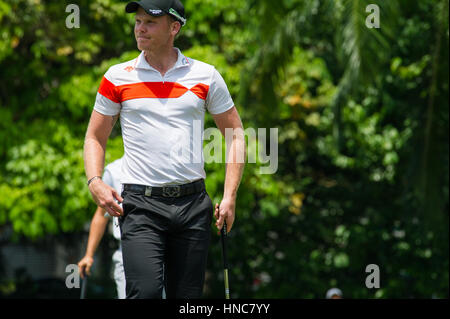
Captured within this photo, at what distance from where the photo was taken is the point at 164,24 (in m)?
3.68

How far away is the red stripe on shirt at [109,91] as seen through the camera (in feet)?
11.9

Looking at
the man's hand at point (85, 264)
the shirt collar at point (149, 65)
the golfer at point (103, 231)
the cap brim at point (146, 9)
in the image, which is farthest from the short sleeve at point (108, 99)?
the man's hand at point (85, 264)

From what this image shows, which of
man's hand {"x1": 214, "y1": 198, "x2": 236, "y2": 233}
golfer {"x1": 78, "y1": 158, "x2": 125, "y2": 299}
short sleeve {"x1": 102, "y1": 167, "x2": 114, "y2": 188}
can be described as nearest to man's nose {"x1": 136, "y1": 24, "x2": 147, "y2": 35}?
man's hand {"x1": 214, "y1": 198, "x2": 236, "y2": 233}

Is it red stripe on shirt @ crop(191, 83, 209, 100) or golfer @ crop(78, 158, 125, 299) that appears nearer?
red stripe on shirt @ crop(191, 83, 209, 100)

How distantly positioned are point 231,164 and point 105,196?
68 centimetres

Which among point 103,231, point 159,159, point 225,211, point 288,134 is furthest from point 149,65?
point 288,134

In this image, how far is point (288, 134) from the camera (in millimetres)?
12094

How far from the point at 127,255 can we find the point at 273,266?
30.5 ft

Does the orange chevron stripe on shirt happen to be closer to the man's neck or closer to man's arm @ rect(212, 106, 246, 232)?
the man's neck

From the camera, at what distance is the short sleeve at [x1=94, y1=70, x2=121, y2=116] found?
3625mm

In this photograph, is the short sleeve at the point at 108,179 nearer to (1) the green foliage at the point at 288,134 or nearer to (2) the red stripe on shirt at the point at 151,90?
(2) the red stripe on shirt at the point at 151,90

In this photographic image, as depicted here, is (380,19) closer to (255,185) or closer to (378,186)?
(255,185)
